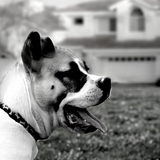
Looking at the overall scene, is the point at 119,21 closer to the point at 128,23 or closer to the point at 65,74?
the point at 128,23

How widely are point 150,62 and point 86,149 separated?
25674mm

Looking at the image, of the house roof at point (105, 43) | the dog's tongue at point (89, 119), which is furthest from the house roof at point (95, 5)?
the dog's tongue at point (89, 119)

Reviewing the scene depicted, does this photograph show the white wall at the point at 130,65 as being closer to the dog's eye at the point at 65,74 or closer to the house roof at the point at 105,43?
the house roof at the point at 105,43

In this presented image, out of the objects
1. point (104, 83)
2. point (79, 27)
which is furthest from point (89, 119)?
point (79, 27)

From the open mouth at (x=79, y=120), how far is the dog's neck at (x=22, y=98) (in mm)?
168

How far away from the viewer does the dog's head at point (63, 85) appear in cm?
333

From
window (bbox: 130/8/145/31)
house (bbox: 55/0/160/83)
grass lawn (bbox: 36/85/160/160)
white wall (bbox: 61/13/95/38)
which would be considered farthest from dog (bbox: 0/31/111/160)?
white wall (bbox: 61/13/95/38)

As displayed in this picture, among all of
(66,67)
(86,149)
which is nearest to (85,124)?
(66,67)

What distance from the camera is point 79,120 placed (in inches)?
136

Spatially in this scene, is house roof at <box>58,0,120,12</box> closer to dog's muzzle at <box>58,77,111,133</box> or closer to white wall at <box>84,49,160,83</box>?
white wall at <box>84,49,160,83</box>

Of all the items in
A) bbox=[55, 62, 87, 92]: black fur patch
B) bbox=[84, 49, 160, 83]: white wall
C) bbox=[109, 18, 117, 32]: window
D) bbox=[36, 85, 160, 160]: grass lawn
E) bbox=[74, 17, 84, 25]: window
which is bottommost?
bbox=[84, 49, 160, 83]: white wall

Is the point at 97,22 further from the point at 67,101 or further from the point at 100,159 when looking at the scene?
the point at 67,101

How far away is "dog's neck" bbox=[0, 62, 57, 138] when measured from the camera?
129 inches

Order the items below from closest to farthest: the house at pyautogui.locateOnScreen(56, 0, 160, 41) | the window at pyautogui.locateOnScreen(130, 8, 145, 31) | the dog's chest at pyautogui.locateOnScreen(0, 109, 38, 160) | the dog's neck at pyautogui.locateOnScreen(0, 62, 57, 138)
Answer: the dog's chest at pyautogui.locateOnScreen(0, 109, 38, 160) < the dog's neck at pyautogui.locateOnScreen(0, 62, 57, 138) < the house at pyautogui.locateOnScreen(56, 0, 160, 41) < the window at pyautogui.locateOnScreen(130, 8, 145, 31)
